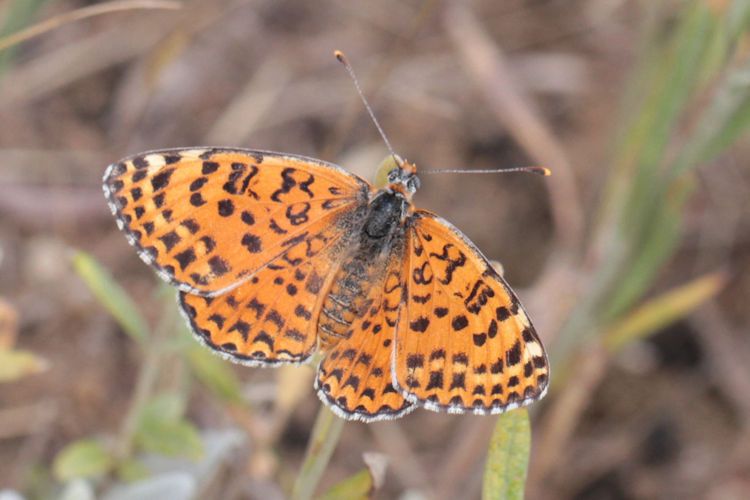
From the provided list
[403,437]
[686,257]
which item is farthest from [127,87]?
Answer: [686,257]

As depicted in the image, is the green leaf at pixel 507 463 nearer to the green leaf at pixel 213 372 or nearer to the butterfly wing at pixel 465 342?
the butterfly wing at pixel 465 342

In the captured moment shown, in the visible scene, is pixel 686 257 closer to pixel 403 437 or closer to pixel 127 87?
pixel 403 437

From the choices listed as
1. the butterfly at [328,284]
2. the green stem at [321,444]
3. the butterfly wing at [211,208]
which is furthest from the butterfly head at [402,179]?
the green stem at [321,444]

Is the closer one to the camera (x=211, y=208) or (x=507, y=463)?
(x=507, y=463)

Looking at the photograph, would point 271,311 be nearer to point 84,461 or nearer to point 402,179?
point 402,179

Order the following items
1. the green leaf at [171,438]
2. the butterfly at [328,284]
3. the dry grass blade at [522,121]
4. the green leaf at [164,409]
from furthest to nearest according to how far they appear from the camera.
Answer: the dry grass blade at [522,121]
the green leaf at [164,409]
the green leaf at [171,438]
the butterfly at [328,284]

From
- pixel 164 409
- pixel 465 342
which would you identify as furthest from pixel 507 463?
pixel 164 409
